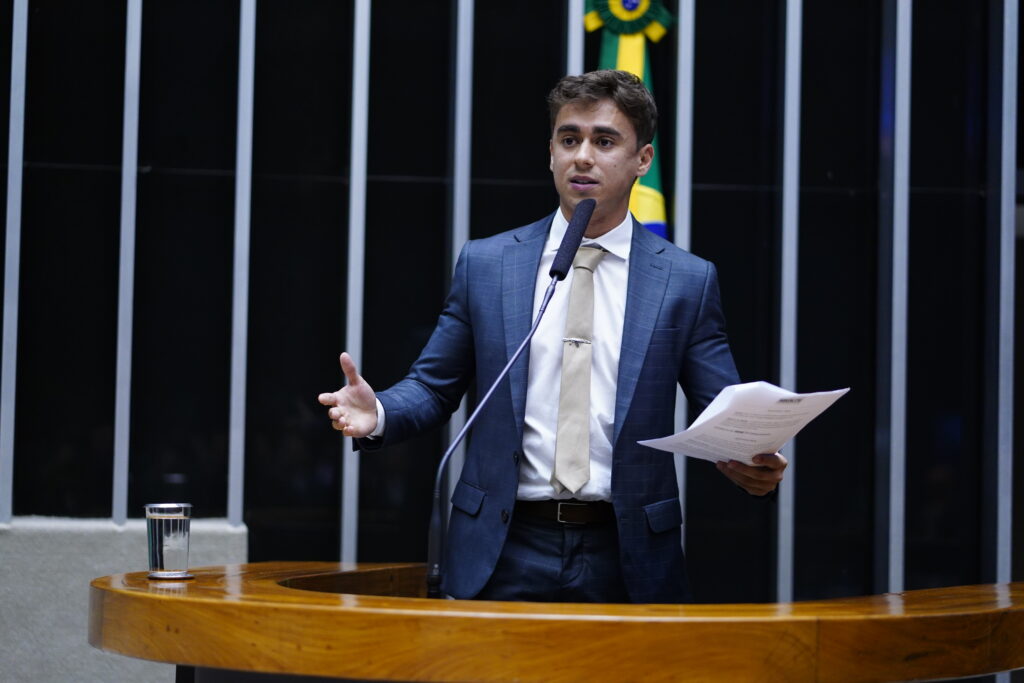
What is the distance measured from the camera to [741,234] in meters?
3.80

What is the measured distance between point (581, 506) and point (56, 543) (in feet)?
6.33

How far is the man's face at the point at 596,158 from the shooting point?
216cm

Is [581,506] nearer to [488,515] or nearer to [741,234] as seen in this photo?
[488,515]

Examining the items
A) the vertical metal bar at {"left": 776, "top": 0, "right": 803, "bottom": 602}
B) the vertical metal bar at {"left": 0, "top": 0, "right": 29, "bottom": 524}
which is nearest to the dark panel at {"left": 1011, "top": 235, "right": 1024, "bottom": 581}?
the vertical metal bar at {"left": 776, "top": 0, "right": 803, "bottom": 602}

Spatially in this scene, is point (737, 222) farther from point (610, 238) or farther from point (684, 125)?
point (610, 238)

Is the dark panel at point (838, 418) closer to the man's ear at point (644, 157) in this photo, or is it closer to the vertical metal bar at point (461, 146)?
the vertical metal bar at point (461, 146)

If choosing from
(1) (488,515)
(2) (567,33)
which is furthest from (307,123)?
(1) (488,515)

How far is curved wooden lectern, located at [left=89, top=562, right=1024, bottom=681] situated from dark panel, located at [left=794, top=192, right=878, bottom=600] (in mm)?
2204

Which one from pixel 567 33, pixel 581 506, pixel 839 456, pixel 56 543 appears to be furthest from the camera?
pixel 839 456

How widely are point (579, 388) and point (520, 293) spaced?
23 cm

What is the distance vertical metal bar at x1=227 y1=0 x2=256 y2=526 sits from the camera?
3.40 metres

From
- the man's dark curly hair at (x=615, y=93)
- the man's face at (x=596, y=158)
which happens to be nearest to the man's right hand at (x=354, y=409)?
the man's face at (x=596, y=158)

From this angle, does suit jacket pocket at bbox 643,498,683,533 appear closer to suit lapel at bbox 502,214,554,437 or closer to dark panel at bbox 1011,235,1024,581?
suit lapel at bbox 502,214,554,437

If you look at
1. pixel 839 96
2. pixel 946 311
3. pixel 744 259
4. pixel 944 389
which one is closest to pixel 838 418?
pixel 944 389
